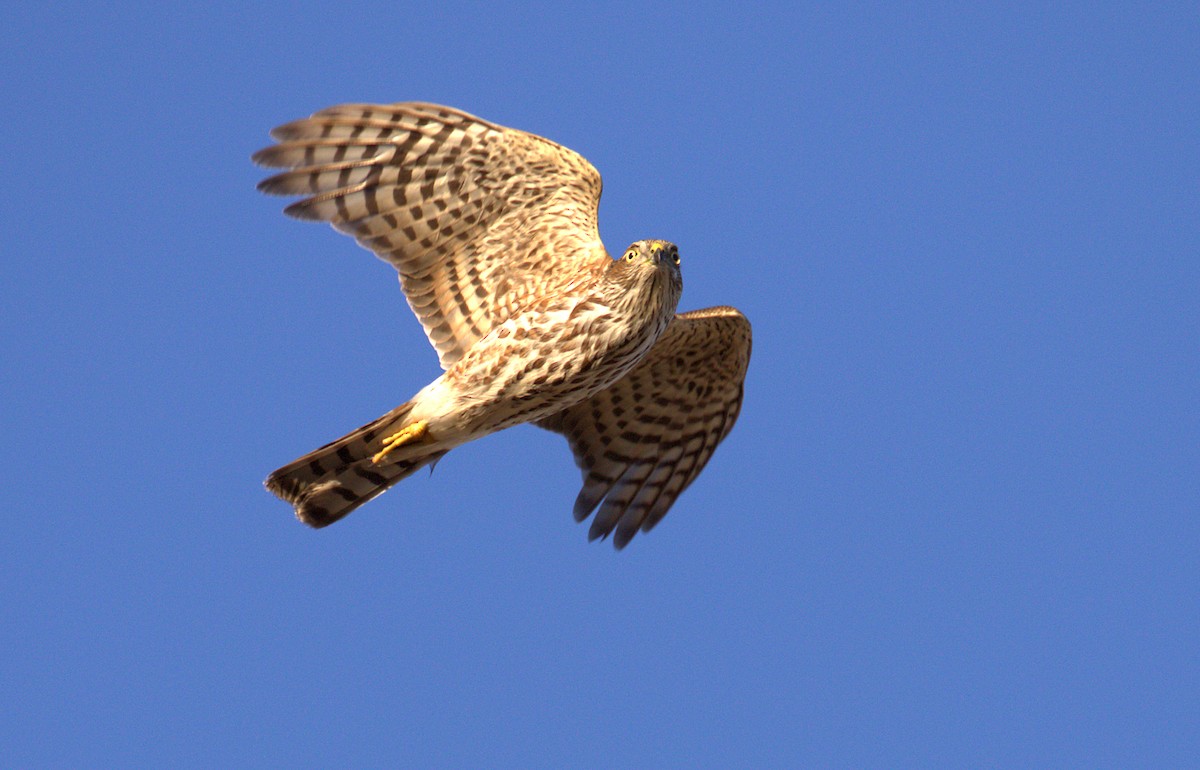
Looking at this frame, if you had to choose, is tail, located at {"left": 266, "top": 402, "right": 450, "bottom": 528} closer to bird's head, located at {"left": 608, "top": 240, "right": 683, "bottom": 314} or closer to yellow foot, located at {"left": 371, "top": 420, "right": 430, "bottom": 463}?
yellow foot, located at {"left": 371, "top": 420, "right": 430, "bottom": 463}

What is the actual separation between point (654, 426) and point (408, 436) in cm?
224

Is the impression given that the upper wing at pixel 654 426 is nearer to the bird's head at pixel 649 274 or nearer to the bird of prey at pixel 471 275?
the bird of prey at pixel 471 275

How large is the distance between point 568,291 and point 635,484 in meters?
1.96

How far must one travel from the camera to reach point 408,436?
10969mm

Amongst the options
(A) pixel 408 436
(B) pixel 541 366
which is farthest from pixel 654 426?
(A) pixel 408 436

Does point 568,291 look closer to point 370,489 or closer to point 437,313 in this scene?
point 437,313

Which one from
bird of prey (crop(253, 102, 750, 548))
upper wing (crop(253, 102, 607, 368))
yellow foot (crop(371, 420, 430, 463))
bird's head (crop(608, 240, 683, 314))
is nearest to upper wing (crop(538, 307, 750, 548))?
bird of prey (crop(253, 102, 750, 548))

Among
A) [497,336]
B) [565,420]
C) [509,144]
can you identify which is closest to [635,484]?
[565,420]

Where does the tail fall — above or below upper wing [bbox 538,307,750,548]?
below

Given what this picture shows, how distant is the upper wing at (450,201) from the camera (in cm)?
1112

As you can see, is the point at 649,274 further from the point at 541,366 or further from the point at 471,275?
the point at 471,275

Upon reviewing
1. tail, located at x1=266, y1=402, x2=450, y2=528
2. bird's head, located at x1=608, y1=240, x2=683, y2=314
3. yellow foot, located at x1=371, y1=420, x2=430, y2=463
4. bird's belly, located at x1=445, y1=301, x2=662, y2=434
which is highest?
bird's head, located at x1=608, y1=240, x2=683, y2=314

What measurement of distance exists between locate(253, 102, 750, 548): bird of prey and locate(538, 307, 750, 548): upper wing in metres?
0.25

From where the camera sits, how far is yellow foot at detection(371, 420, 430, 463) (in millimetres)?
10969
